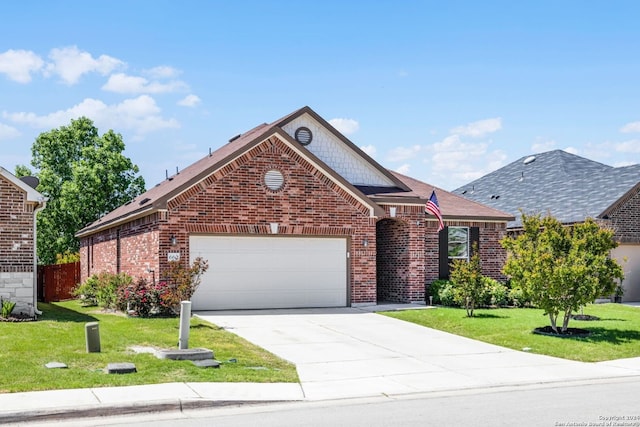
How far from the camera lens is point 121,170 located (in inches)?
1861

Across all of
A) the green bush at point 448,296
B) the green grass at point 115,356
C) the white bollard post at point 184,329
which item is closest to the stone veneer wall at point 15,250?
the green grass at point 115,356

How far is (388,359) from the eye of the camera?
1483 cm

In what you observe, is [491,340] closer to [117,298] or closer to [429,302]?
[429,302]

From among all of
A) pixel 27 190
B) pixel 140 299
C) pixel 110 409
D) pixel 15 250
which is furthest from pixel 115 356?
pixel 27 190

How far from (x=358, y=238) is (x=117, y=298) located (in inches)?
307

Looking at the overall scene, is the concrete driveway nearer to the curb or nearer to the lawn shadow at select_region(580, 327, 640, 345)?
the curb

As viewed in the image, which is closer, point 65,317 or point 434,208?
point 65,317

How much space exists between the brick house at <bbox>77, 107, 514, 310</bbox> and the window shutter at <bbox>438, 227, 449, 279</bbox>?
5 centimetres

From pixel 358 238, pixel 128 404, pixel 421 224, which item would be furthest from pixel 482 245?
pixel 128 404

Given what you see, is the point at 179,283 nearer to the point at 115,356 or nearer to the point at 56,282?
the point at 115,356

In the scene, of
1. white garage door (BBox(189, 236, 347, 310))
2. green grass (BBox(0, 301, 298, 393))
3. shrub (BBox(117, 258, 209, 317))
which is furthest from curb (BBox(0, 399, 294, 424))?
white garage door (BBox(189, 236, 347, 310))

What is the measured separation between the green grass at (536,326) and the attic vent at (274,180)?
5159mm

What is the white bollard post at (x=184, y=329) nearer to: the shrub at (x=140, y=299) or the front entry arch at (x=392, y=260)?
the shrub at (x=140, y=299)

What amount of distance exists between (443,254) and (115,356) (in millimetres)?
15704
